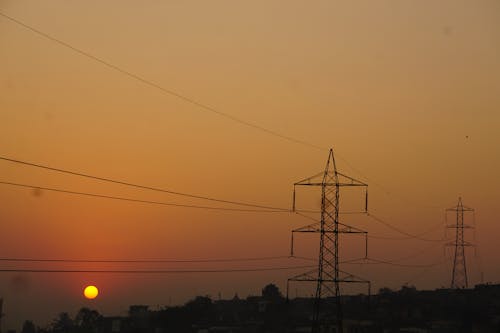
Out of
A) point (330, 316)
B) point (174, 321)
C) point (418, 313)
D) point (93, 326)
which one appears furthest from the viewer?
point (93, 326)

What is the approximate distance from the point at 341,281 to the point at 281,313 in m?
63.8

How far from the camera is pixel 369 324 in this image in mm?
82688

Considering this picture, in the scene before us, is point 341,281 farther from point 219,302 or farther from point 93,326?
point 219,302

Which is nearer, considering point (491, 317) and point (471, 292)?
point (491, 317)

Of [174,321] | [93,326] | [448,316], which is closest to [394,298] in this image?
[448,316]

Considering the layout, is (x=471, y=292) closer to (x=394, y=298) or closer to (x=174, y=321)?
(x=394, y=298)

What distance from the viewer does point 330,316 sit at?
90688 millimetres

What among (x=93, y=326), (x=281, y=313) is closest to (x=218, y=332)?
(x=281, y=313)

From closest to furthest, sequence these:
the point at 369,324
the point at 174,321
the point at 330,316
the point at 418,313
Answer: the point at 369,324 → the point at 330,316 → the point at 418,313 → the point at 174,321

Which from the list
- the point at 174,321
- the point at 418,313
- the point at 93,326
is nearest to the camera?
the point at 418,313

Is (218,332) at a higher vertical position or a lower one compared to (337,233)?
lower

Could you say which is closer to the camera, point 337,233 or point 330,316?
point 337,233

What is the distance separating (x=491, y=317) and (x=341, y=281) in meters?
41.7

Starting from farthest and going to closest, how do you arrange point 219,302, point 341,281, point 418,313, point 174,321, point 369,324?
point 219,302 → point 174,321 → point 418,313 → point 369,324 → point 341,281
